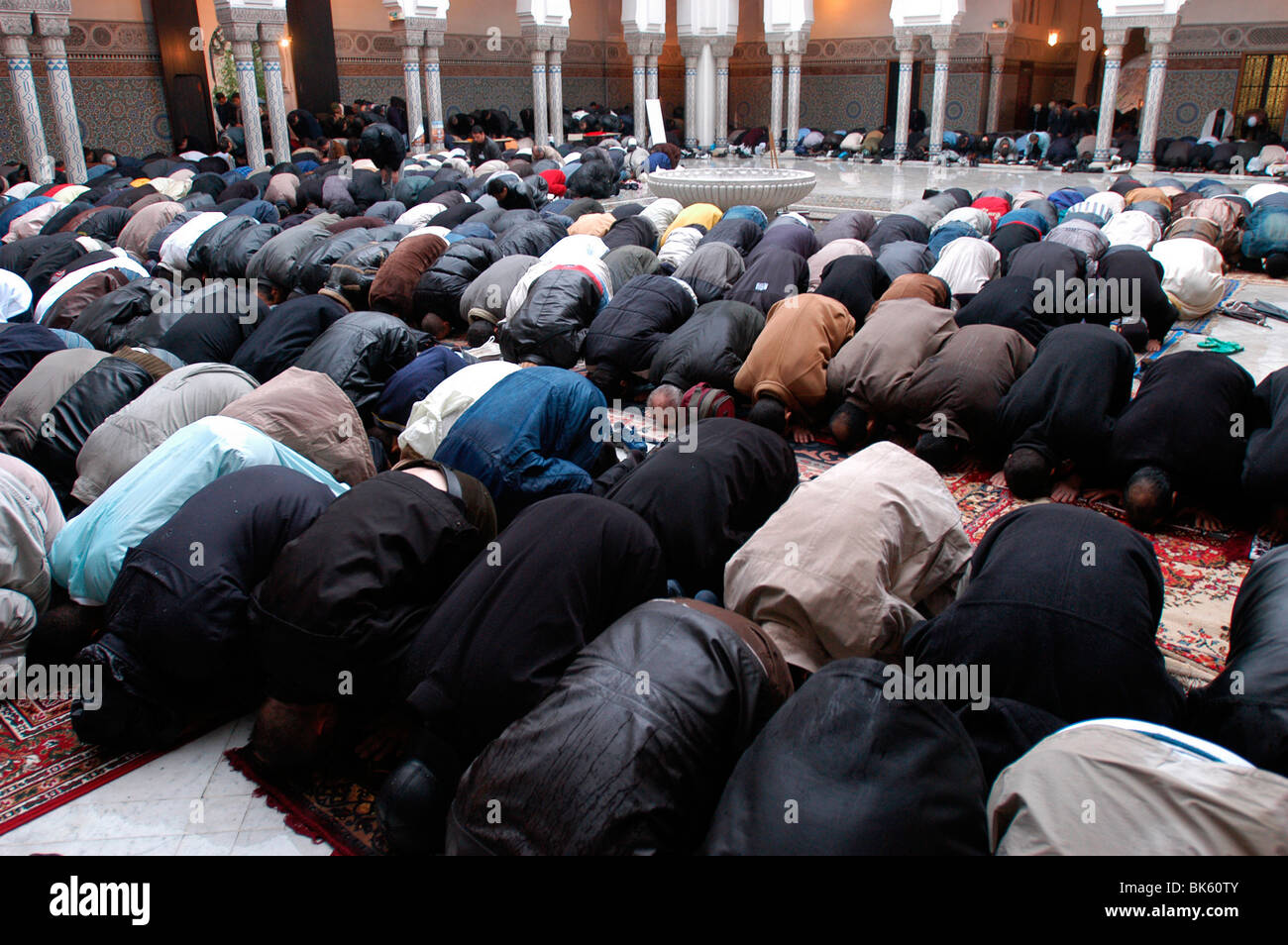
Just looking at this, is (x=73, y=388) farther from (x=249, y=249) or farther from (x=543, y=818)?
(x=249, y=249)

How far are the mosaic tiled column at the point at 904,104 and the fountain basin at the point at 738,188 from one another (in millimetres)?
5567

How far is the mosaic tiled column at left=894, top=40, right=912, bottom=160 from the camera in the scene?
11.7 metres

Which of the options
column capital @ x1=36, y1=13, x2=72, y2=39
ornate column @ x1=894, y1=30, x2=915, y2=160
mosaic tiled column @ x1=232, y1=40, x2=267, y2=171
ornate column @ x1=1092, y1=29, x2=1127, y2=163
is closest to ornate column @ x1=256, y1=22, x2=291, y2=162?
mosaic tiled column @ x1=232, y1=40, x2=267, y2=171

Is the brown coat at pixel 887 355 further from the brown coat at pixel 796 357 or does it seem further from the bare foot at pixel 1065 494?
the bare foot at pixel 1065 494

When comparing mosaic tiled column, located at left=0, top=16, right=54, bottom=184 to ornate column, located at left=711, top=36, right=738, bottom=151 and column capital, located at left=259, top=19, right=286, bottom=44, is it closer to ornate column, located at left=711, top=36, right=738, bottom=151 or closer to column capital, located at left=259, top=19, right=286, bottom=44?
column capital, located at left=259, top=19, right=286, bottom=44

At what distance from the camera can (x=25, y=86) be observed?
8438mm

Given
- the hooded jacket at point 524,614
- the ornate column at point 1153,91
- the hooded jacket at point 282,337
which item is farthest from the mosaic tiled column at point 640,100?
the hooded jacket at point 524,614

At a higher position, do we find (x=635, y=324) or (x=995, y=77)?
(x=995, y=77)

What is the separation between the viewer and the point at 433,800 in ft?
5.68

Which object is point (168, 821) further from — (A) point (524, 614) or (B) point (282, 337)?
(B) point (282, 337)

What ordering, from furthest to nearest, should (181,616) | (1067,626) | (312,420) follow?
(312,420), (181,616), (1067,626)

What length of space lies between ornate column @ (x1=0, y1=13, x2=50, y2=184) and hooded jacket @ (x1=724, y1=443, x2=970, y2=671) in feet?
30.3

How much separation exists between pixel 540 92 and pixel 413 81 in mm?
1786

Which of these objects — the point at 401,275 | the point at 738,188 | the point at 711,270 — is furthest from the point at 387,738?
the point at 738,188
